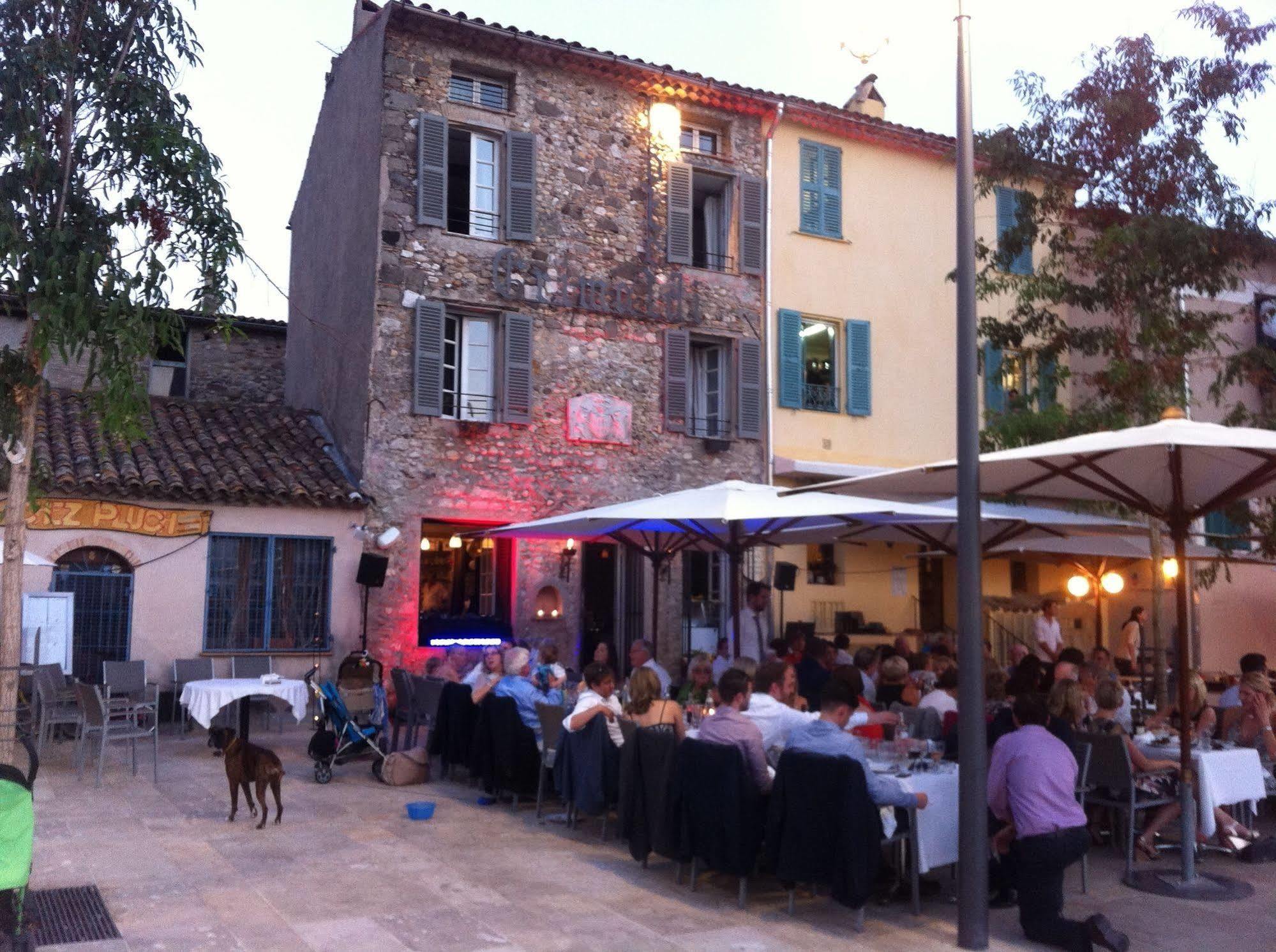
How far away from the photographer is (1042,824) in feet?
18.6

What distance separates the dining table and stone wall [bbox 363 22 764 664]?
9.04m

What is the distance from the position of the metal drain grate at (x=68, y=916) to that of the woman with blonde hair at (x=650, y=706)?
119 inches

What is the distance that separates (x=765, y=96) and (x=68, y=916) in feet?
45.9

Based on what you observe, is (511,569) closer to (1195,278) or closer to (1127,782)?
(1195,278)

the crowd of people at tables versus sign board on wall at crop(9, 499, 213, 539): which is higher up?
sign board on wall at crop(9, 499, 213, 539)

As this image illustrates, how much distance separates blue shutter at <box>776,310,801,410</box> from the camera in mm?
16875

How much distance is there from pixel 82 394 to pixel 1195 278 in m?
9.77

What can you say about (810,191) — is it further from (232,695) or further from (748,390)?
(232,695)

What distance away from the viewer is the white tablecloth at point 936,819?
6016 millimetres

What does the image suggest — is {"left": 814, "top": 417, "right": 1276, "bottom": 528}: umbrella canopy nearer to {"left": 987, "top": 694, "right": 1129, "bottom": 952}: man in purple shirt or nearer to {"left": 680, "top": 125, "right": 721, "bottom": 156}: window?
{"left": 987, "top": 694, "right": 1129, "bottom": 952}: man in purple shirt

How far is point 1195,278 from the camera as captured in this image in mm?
11375

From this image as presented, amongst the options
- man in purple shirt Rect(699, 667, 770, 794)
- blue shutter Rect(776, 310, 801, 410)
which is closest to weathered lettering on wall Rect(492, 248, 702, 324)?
blue shutter Rect(776, 310, 801, 410)

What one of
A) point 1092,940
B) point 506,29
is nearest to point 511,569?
point 506,29

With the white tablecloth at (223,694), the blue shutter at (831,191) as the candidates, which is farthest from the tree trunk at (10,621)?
the blue shutter at (831,191)
